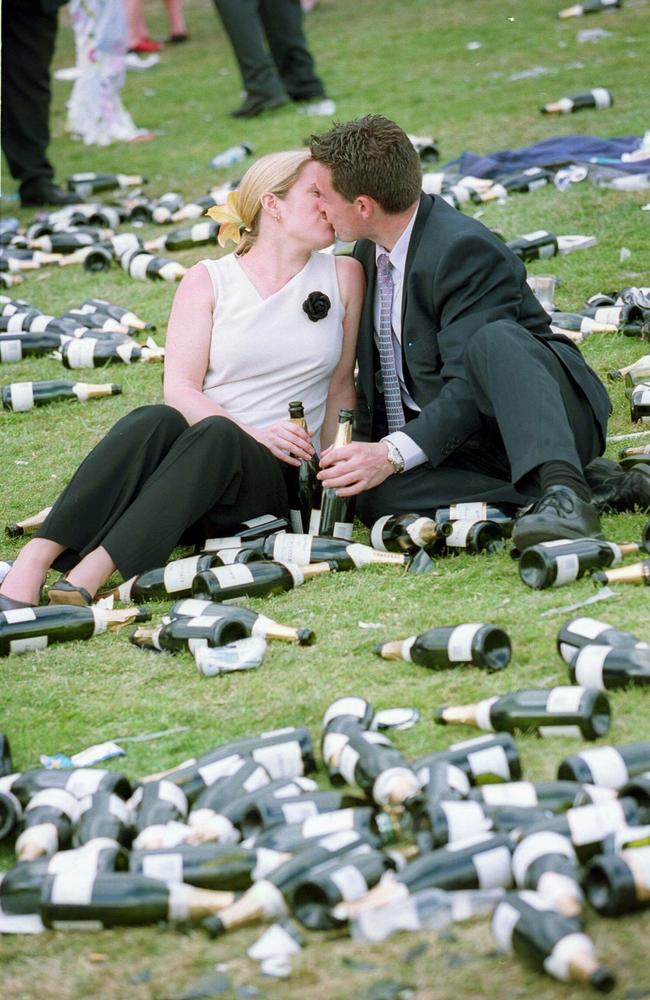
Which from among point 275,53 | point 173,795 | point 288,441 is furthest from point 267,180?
point 275,53

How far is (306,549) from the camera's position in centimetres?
466

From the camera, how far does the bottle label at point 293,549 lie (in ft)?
15.3

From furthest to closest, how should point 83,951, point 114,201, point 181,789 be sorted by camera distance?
1. point 114,201
2. point 181,789
3. point 83,951

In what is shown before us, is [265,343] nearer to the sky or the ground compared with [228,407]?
nearer to the sky

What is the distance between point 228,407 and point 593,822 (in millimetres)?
2689

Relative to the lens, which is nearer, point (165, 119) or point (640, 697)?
point (640, 697)

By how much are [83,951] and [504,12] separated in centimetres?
1379

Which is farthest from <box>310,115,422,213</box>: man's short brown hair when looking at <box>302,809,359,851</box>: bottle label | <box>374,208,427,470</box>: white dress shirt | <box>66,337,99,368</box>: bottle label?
<box>66,337,99,368</box>: bottle label

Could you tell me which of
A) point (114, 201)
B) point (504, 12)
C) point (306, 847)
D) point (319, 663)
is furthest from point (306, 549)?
point (504, 12)

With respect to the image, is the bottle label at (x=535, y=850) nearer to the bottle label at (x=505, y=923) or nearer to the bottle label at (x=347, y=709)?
the bottle label at (x=505, y=923)

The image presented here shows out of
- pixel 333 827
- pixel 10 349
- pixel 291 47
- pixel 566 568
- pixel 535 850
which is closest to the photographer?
pixel 535 850

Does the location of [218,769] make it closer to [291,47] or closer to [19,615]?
[19,615]

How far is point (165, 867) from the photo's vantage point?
282cm

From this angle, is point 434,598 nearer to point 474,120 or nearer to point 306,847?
point 306,847
